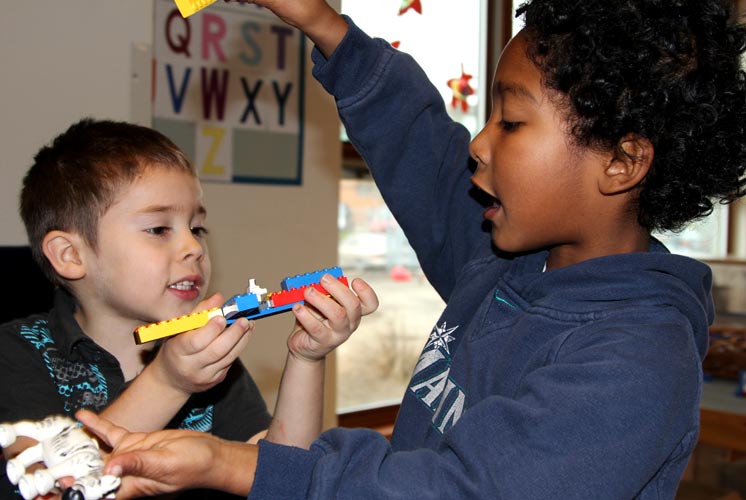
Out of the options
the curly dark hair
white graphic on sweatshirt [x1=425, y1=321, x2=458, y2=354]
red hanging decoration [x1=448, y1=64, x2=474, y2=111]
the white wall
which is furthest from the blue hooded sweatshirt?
red hanging decoration [x1=448, y1=64, x2=474, y2=111]

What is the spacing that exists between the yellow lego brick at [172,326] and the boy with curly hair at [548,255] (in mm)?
114

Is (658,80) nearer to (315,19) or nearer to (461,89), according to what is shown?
(315,19)

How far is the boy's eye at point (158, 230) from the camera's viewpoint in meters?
0.96

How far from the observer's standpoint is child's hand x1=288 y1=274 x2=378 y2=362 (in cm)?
76

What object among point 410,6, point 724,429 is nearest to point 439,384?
point 724,429

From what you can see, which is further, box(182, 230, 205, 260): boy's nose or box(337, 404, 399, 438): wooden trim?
box(337, 404, 399, 438): wooden trim

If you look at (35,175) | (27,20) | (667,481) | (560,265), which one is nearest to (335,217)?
(27,20)

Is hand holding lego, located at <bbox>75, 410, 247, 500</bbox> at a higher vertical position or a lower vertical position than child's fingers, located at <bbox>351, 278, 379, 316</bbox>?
lower

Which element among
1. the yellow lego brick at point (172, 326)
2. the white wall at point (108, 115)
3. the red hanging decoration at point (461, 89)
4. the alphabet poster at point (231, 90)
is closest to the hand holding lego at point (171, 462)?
the yellow lego brick at point (172, 326)

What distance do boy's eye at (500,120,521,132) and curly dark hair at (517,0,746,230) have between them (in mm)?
54

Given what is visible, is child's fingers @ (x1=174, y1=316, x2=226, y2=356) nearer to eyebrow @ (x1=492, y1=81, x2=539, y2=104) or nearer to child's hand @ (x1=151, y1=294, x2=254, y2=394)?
child's hand @ (x1=151, y1=294, x2=254, y2=394)

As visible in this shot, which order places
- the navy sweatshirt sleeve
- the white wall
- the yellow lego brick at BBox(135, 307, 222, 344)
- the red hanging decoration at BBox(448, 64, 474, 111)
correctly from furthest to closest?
1. the red hanging decoration at BBox(448, 64, 474, 111)
2. the white wall
3. the navy sweatshirt sleeve
4. the yellow lego brick at BBox(135, 307, 222, 344)

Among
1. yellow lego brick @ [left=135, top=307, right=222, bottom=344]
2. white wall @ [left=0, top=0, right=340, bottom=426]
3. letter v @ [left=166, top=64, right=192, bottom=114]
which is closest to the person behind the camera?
yellow lego brick @ [left=135, top=307, right=222, bottom=344]

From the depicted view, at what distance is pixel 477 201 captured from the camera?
3.27ft
